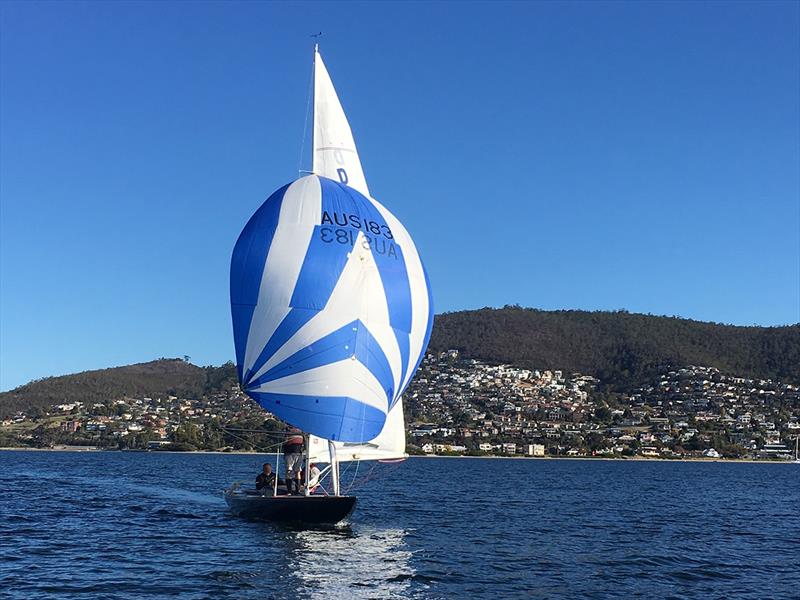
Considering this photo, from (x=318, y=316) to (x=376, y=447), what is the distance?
615 centimetres

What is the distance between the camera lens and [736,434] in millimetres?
155875

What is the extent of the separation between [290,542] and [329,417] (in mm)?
3907

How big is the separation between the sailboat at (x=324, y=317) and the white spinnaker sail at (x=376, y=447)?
2.54ft

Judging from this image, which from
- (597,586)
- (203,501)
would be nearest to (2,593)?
(597,586)

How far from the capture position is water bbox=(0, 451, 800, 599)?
70.9 ft

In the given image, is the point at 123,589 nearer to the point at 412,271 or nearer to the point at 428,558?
the point at 428,558

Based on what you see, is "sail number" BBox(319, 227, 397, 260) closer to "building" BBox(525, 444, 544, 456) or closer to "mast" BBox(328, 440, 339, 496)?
"mast" BBox(328, 440, 339, 496)

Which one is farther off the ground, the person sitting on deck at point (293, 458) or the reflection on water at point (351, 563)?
the person sitting on deck at point (293, 458)

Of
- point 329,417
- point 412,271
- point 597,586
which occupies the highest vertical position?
point 412,271

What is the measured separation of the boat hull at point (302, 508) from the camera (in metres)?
28.7

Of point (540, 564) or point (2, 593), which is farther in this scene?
point (540, 564)

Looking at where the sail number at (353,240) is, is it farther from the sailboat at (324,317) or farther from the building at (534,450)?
the building at (534,450)

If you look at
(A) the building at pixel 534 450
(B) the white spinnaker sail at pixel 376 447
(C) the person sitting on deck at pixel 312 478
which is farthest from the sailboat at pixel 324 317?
(A) the building at pixel 534 450

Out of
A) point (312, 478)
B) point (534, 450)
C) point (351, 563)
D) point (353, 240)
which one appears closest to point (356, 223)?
point (353, 240)
